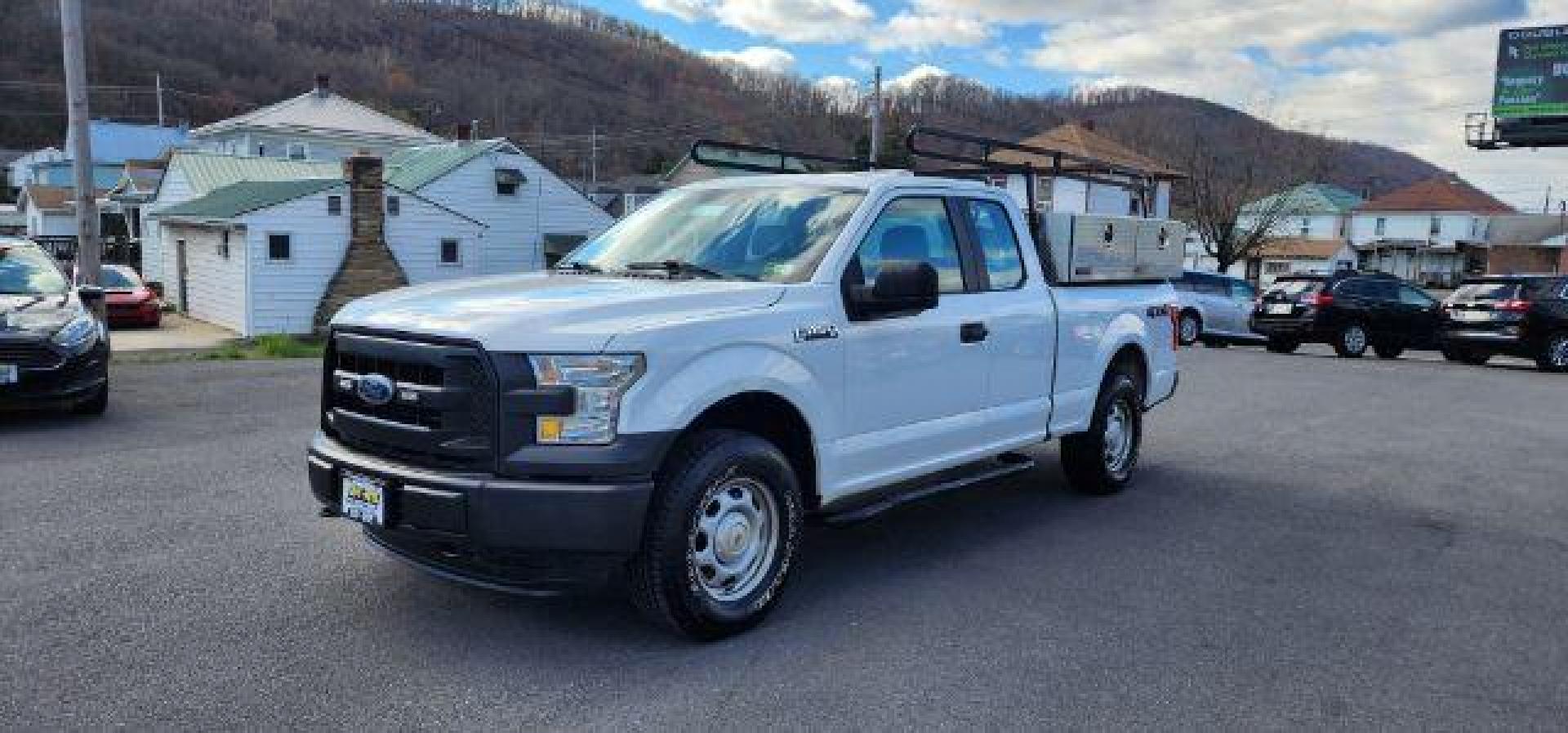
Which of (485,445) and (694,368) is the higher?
(694,368)

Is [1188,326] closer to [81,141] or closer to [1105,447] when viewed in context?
[1105,447]

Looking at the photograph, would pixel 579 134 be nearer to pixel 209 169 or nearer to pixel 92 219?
pixel 209 169

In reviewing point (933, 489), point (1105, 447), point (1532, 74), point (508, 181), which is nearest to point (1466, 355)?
point (1105, 447)

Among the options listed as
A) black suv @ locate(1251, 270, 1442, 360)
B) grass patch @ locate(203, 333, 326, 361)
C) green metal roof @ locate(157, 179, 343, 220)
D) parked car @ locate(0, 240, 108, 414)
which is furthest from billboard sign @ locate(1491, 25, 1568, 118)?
parked car @ locate(0, 240, 108, 414)

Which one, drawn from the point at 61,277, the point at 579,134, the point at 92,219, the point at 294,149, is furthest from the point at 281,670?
the point at 579,134

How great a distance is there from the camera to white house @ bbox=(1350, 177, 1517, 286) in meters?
75.6

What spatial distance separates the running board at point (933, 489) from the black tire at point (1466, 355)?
16.2 meters

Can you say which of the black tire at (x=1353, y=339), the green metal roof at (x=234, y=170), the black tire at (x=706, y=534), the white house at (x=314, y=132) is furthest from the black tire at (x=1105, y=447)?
the white house at (x=314, y=132)

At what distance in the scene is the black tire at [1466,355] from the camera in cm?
1906

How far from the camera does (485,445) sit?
3.98m

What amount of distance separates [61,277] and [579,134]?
6201 cm

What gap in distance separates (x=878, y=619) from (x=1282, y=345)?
19203 millimetres

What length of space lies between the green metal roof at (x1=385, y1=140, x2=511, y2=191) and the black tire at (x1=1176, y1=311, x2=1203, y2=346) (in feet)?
68.1

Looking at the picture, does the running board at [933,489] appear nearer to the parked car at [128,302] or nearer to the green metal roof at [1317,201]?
the parked car at [128,302]
